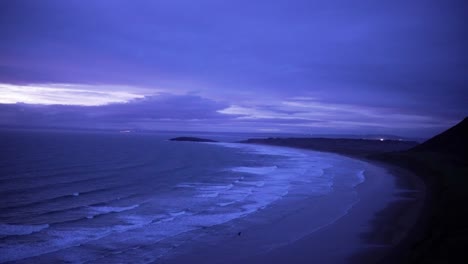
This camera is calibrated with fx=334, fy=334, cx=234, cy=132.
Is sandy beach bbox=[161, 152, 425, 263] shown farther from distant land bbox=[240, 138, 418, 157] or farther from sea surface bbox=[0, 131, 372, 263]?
distant land bbox=[240, 138, 418, 157]

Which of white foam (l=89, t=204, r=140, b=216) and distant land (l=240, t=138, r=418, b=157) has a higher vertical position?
distant land (l=240, t=138, r=418, b=157)

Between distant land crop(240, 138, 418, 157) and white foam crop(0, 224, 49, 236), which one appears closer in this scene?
white foam crop(0, 224, 49, 236)

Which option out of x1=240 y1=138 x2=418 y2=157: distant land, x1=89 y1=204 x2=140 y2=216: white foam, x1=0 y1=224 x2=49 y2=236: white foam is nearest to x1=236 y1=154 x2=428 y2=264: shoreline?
x1=0 y1=224 x2=49 y2=236: white foam

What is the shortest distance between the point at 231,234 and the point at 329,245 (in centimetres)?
445

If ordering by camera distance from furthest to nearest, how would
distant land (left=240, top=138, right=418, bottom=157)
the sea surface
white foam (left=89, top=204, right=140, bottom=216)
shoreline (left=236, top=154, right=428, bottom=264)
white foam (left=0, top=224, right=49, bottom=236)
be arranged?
distant land (left=240, top=138, right=418, bottom=157) < white foam (left=89, top=204, right=140, bottom=216) < white foam (left=0, top=224, right=49, bottom=236) < the sea surface < shoreline (left=236, top=154, right=428, bottom=264)

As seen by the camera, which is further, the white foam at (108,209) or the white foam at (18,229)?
the white foam at (108,209)

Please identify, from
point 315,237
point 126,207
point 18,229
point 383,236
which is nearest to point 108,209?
point 126,207

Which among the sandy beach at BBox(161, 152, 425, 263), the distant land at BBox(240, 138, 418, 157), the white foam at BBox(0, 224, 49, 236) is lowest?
the white foam at BBox(0, 224, 49, 236)

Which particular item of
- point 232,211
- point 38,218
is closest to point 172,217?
point 232,211

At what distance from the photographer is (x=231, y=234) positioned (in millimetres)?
15680

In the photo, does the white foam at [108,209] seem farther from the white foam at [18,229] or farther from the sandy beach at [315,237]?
the sandy beach at [315,237]

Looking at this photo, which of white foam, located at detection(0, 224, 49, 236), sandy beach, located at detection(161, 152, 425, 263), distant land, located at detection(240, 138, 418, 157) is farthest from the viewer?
distant land, located at detection(240, 138, 418, 157)

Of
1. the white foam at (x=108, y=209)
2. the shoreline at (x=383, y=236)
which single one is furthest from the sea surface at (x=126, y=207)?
the shoreline at (x=383, y=236)

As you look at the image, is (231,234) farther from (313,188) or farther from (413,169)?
(413,169)
